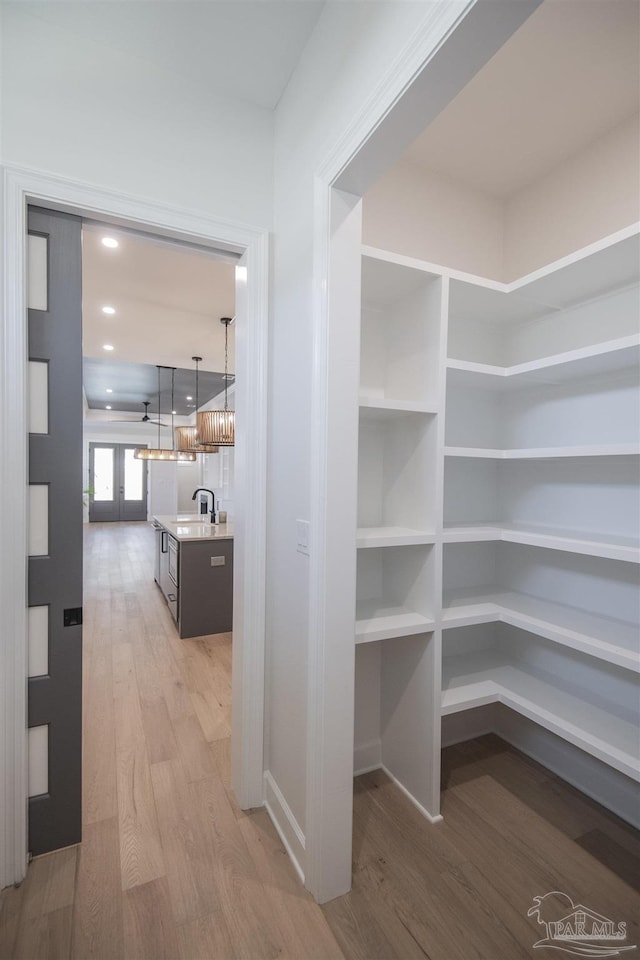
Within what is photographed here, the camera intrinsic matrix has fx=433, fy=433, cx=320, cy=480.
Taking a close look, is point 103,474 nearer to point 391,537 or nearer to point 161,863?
point 161,863

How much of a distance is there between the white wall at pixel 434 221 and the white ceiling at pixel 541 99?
0.07 meters

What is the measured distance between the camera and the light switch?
4.97 feet

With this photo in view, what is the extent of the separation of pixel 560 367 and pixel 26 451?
2.06 metres

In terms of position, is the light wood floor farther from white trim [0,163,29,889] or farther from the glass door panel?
the glass door panel

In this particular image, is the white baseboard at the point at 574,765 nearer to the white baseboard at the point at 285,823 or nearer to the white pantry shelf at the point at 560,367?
the white baseboard at the point at 285,823

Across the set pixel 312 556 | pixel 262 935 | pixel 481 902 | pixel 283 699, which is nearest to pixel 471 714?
pixel 481 902

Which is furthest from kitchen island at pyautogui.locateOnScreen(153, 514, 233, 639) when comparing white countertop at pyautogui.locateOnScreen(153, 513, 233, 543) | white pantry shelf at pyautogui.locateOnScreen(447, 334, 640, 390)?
white pantry shelf at pyautogui.locateOnScreen(447, 334, 640, 390)

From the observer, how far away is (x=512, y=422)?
7.51 ft

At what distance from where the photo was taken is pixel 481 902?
4.79ft

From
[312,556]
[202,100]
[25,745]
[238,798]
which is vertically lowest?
[238,798]

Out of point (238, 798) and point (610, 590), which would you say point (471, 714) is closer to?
point (610, 590)

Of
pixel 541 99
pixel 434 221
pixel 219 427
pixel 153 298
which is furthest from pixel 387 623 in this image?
pixel 153 298

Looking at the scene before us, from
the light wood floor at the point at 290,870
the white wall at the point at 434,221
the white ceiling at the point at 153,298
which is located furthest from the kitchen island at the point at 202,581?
the white wall at the point at 434,221

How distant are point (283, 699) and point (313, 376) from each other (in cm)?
127
